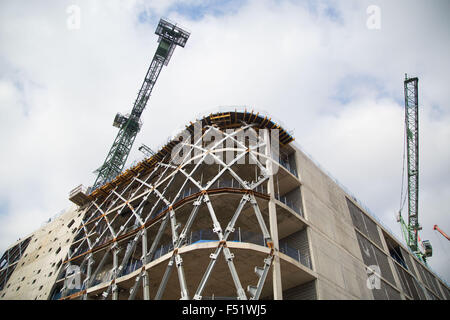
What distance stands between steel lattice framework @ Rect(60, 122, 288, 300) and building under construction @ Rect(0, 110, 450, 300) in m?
0.10

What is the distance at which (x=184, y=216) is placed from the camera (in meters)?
25.7

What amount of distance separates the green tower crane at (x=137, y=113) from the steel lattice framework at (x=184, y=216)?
1803cm

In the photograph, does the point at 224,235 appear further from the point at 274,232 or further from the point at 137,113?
the point at 137,113

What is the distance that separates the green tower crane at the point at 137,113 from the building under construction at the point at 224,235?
40.4 ft

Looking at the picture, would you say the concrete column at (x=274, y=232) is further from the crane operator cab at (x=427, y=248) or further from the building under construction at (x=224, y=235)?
the crane operator cab at (x=427, y=248)

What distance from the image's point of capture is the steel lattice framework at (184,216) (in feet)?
64.7

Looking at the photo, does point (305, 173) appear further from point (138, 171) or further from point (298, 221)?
point (138, 171)

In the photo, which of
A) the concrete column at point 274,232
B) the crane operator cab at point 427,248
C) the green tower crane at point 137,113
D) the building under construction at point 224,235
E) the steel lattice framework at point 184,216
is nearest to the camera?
the concrete column at point 274,232

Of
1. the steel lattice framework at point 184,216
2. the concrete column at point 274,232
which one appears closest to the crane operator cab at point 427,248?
the steel lattice framework at point 184,216

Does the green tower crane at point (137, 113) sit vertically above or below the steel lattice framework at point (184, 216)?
above

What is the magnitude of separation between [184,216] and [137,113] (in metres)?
39.1

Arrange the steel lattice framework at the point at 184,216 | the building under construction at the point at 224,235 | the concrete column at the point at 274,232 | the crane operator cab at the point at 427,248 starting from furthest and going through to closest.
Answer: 1. the crane operator cab at the point at 427,248
2. the building under construction at the point at 224,235
3. the steel lattice framework at the point at 184,216
4. the concrete column at the point at 274,232

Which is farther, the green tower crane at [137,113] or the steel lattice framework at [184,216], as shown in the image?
the green tower crane at [137,113]
